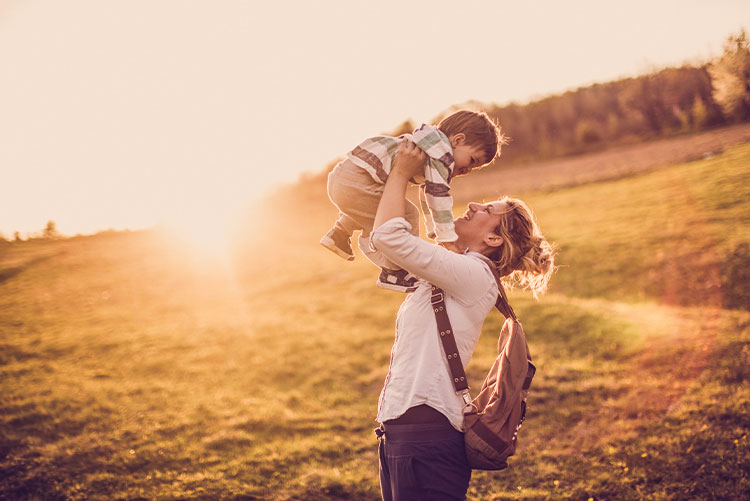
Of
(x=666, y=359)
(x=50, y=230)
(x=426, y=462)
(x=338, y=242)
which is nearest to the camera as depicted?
(x=426, y=462)

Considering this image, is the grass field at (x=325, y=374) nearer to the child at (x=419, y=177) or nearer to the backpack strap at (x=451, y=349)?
the backpack strap at (x=451, y=349)

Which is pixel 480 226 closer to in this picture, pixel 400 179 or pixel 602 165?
pixel 400 179

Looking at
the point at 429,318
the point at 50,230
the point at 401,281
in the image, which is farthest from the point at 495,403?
the point at 50,230

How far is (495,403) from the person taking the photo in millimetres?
2482

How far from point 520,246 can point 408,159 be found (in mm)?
864

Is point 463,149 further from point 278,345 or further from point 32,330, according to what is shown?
point 32,330

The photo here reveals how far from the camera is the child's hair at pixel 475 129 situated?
2734 mm

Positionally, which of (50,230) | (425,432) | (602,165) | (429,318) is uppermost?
(50,230)

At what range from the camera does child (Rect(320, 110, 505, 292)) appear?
101 inches

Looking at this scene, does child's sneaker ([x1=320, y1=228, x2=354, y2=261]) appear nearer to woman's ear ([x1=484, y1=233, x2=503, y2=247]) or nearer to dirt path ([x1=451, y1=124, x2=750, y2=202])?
woman's ear ([x1=484, y1=233, x2=503, y2=247])

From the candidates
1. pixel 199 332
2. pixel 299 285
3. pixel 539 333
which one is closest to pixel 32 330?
pixel 199 332

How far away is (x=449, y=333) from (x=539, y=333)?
10.9 meters

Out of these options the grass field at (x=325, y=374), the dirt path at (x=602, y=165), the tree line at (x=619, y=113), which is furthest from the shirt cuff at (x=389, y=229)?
the dirt path at (x=602, y=165)

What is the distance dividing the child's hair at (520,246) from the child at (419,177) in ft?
1.03
